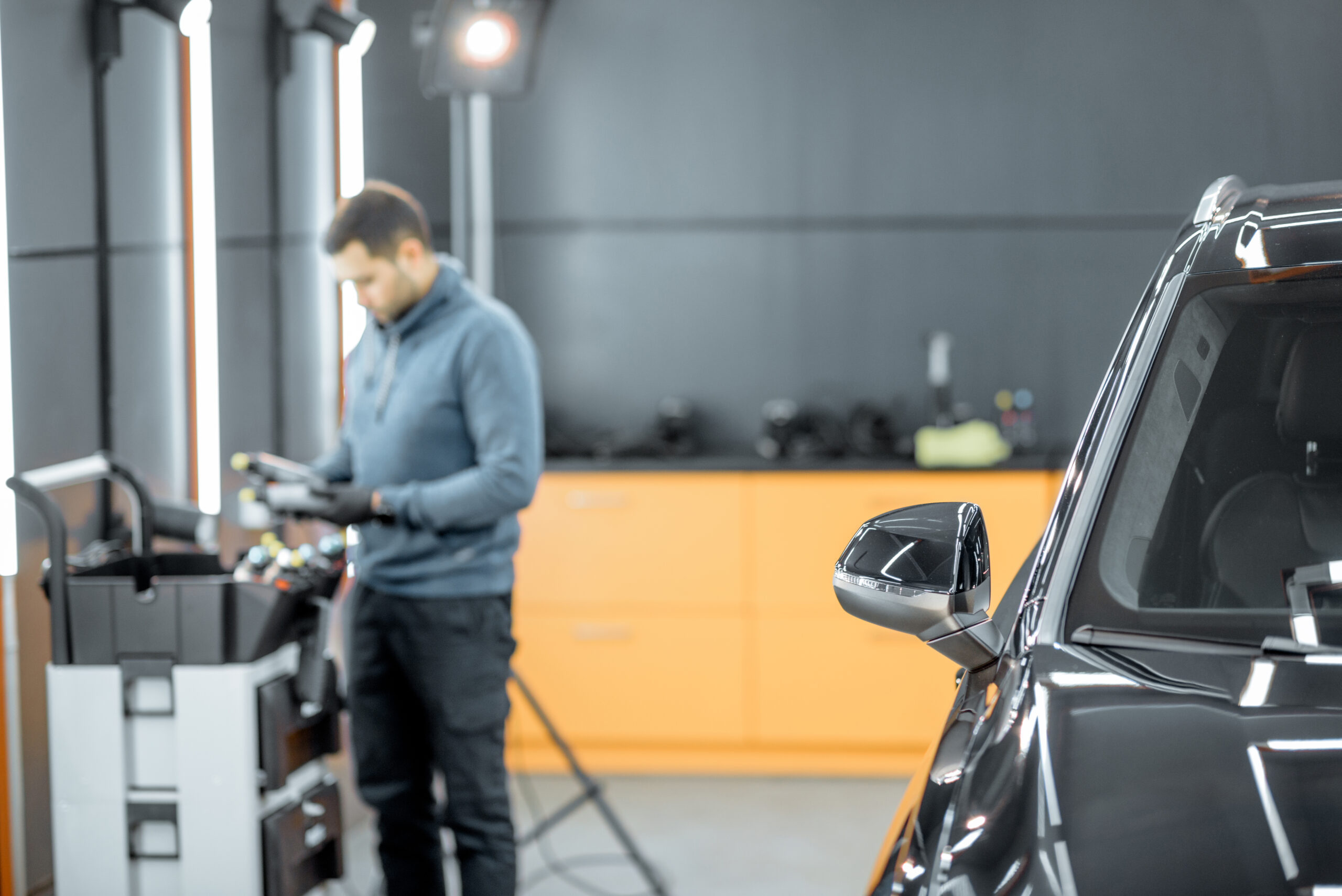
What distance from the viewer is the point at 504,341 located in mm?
Result: 2357

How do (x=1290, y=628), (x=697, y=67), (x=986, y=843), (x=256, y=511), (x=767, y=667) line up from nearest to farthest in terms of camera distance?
(x=986, y=843) → (x=1290, y=628) → (x=256, y=511) → (x=767, y=667) → (x=697, y=67)

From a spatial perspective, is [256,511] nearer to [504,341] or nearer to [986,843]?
[504,341]

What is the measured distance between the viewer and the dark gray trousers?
7.62 feet

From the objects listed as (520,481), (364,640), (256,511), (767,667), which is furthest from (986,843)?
(767,667)

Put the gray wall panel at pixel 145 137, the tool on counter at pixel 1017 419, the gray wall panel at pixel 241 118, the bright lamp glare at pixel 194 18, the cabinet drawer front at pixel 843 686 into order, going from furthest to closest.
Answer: the tool on counter at pixel 1017 419
the cabinet drawer front at pixel 843 686
the gray wall panel at pixel 241 118
the bright lamp glare at pixel 194 18
the gray wall panel at pixel 145 137

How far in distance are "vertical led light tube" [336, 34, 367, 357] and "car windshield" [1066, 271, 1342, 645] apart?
276 centimetres

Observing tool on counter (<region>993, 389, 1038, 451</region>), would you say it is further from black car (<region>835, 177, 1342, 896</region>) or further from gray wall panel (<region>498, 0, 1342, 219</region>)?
black car (<region>835, 177, 1342, 896</region>)

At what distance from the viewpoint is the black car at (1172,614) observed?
0.94 metres

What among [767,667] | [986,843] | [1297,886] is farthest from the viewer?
[767,667]

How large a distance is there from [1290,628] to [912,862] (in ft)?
1.56

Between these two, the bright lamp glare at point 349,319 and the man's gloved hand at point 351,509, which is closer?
the man's gloved hand at point 351,509

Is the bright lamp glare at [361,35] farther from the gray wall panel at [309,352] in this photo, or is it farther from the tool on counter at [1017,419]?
the tool on counter at [1017,419]

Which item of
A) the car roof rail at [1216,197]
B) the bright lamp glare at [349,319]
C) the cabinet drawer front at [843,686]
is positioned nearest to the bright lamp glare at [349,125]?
the bright lamp glare at [349,319]

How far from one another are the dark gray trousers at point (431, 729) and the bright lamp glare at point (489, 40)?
1.79 metres
